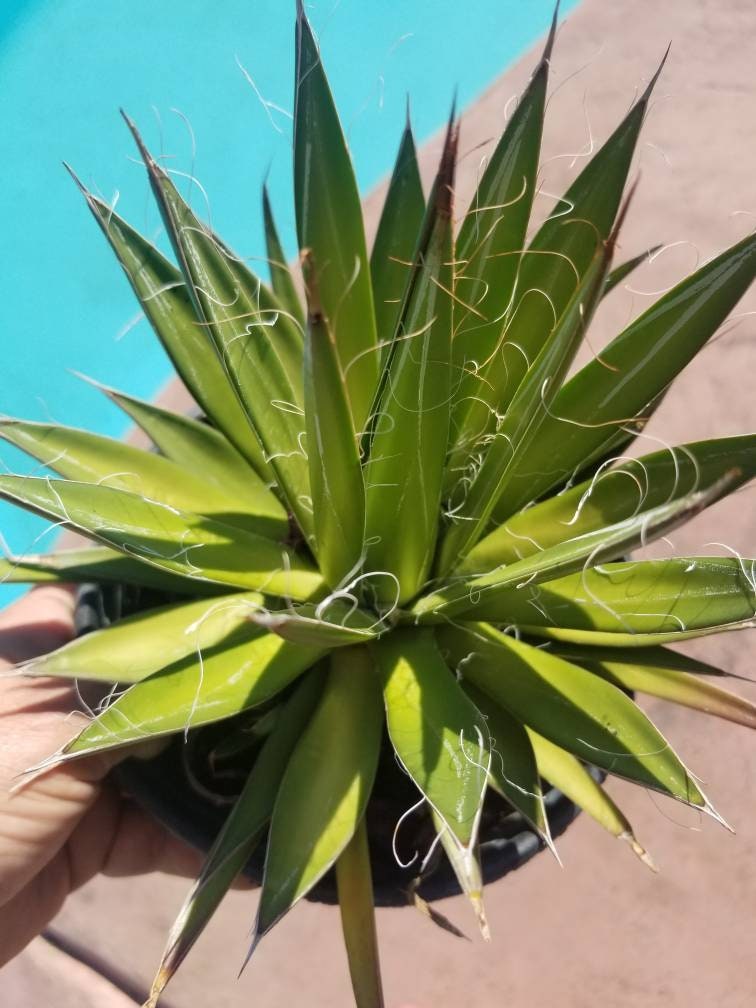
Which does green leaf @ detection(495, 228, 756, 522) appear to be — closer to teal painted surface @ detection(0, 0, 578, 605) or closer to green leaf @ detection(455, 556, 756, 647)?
green leaf @ detection(455, 556, 756, 647)

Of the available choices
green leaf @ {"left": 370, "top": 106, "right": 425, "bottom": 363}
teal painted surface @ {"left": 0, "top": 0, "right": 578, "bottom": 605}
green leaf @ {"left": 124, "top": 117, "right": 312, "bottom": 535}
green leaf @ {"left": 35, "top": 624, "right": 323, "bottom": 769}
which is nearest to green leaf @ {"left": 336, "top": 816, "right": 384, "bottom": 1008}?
green leaf @ {"left": 35, "top": 624, "right": 323, "bottom": 769}

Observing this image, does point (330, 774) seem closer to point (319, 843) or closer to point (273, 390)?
point (319, 843)

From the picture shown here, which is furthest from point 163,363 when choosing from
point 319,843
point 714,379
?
point 319,843

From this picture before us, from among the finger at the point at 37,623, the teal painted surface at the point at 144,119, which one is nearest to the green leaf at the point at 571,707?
the finger at the point at 37,623

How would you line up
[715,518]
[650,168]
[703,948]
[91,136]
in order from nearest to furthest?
[703,948] < [715,518] < [650,168] < [91,136]

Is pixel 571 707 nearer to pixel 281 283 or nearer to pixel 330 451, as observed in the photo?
pixel 330 451

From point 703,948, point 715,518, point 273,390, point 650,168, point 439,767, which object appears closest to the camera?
point 439,767
